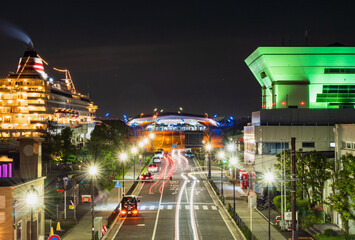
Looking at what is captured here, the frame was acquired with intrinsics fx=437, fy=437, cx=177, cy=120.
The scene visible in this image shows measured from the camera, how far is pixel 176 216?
1549 inches

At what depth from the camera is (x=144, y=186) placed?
60.8 m

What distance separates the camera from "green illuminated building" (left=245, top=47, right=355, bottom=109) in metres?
78.2

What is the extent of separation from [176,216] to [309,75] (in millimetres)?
50539

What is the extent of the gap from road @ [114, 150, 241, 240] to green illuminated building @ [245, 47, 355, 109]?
2863cm

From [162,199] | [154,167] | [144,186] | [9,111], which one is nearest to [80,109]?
[9,111]

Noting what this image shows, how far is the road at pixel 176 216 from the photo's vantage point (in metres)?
32.4

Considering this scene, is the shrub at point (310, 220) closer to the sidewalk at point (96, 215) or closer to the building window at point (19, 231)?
the sidewalk at point (96, 215)

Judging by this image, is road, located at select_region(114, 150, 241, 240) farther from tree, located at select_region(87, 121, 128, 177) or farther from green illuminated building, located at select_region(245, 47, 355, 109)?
green illuminated building, located at select_region(245, 47, 355, 109)

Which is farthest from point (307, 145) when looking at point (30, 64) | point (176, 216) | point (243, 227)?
point (30, 64)

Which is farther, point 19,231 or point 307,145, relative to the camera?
point 307,145

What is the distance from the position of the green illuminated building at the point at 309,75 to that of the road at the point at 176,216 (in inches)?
1127

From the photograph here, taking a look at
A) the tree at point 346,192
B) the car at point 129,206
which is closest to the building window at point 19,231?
the car at point 129,206

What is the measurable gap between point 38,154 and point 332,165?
75.8 feet

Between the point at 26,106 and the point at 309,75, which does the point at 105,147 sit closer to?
the point at 309,75
